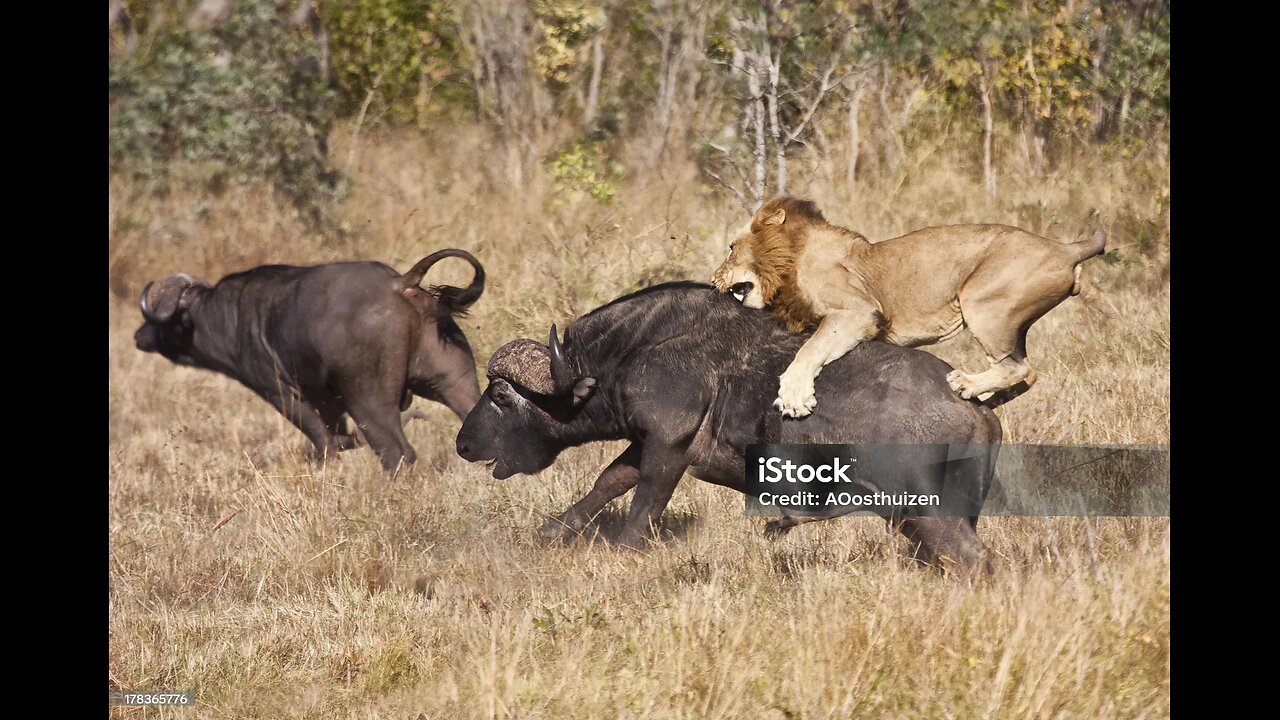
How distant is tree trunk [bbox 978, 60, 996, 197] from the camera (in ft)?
40.7

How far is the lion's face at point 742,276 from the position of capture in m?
6.94

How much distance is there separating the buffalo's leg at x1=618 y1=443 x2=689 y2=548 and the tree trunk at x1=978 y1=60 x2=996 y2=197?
640 centimetres

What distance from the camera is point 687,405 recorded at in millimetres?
6965

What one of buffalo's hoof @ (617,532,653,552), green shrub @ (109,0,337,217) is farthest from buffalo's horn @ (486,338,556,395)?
green shrub @ (109,0,337,217)

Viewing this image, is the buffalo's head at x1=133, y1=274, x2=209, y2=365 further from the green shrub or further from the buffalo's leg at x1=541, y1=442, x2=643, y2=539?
the buffalo's leg at x1=541, y1=442, x2=643, y2=539

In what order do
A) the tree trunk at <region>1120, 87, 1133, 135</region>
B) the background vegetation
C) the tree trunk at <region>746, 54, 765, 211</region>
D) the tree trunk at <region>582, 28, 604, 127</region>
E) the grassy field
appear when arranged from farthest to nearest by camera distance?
the tree trunk at <region>582, 28, 604, 127</region>, the tree trunk at <region>1120, 87, 1133, 135</region>, the tree trunk at <region>746, 54, 765, 211</region>, the background vegetation, the grassy field

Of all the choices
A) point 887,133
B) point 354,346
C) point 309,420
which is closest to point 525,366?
point 354,346

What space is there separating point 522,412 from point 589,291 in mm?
3674

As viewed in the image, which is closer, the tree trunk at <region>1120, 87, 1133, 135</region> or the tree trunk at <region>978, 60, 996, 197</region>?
the tree trunk at <region>1120, 87, 1133, 135</region>

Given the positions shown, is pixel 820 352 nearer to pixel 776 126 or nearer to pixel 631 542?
pixel 631 542

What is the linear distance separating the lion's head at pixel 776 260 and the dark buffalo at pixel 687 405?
111 mm

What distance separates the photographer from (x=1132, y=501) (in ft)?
23.1

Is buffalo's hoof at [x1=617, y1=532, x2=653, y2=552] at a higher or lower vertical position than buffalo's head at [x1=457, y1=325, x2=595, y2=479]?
lower

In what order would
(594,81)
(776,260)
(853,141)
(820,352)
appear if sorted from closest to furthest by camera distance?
(820,352) < (776,260) < (853,141) < (594,81)
